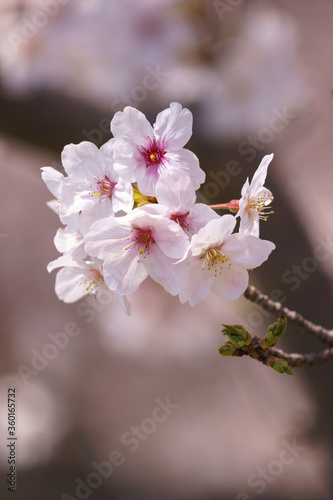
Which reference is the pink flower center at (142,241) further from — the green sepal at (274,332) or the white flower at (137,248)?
the green sepal at (274,332)

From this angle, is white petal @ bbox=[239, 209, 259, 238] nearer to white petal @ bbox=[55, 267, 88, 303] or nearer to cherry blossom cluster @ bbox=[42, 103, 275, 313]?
cherry blossom cluster @ bbox=[42, 103, 275, 313]

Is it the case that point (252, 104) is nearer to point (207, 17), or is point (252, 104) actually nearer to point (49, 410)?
point (207, 17)

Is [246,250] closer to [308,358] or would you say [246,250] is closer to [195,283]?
[195,283]

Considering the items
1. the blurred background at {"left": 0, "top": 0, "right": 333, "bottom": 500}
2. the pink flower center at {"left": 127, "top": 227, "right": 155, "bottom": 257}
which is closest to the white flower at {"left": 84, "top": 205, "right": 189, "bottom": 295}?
the pink flower center at {"left": 127, "top": 227, "right": 155, "bottom": 257}

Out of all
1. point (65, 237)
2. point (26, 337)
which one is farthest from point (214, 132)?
point (26, 337)

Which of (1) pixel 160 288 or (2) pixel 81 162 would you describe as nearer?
(2) pixel 81 162

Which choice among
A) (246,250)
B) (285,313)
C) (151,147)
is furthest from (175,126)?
(285,313)

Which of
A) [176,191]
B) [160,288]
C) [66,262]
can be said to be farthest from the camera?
[160,288]
